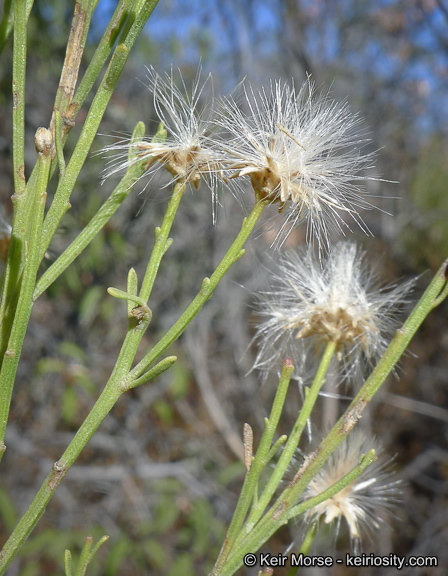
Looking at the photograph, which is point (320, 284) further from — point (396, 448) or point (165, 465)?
point (396, 448)

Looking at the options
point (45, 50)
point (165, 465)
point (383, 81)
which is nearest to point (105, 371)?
point (165, 465)

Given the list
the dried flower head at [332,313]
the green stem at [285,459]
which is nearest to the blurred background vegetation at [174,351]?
the dried flower head at [332,313]

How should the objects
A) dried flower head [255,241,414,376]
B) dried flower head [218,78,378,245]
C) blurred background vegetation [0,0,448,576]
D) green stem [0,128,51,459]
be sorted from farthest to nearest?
blurred background vegetation [0,0,448,576] < dried flower head [255,241,414,376] < dried flower head [218,78,378,245] < green stem [0,128,51,459]

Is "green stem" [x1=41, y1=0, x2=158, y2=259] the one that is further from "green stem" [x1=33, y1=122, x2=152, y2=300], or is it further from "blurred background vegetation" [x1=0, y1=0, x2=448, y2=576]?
"blurred background vegetation" [x1=0, y1=0, x2=448, y2=576]

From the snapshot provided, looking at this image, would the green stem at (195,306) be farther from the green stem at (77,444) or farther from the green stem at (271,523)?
the green stem at (271,523)

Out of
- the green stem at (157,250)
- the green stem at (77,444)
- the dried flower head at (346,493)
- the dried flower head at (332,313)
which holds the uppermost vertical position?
the dried flower head at (332,313)

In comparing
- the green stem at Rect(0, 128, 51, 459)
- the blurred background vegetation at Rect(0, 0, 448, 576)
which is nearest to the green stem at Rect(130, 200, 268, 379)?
the green stem at Rect(0, 128, 51, 459)

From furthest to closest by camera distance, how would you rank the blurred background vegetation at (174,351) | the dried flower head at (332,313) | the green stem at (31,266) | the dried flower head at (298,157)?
the blurred background vegetation at (174,351), the dried flower head at (332,313), the dried flower head at (298,157), the green stem at (31,266)

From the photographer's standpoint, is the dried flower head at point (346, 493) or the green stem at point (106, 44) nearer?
the green stem at point (106, 44)

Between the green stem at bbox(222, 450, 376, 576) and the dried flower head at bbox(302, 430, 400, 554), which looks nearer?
the green stem at bbox(222, 450, 376, 576)

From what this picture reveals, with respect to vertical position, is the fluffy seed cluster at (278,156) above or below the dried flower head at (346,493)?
above
